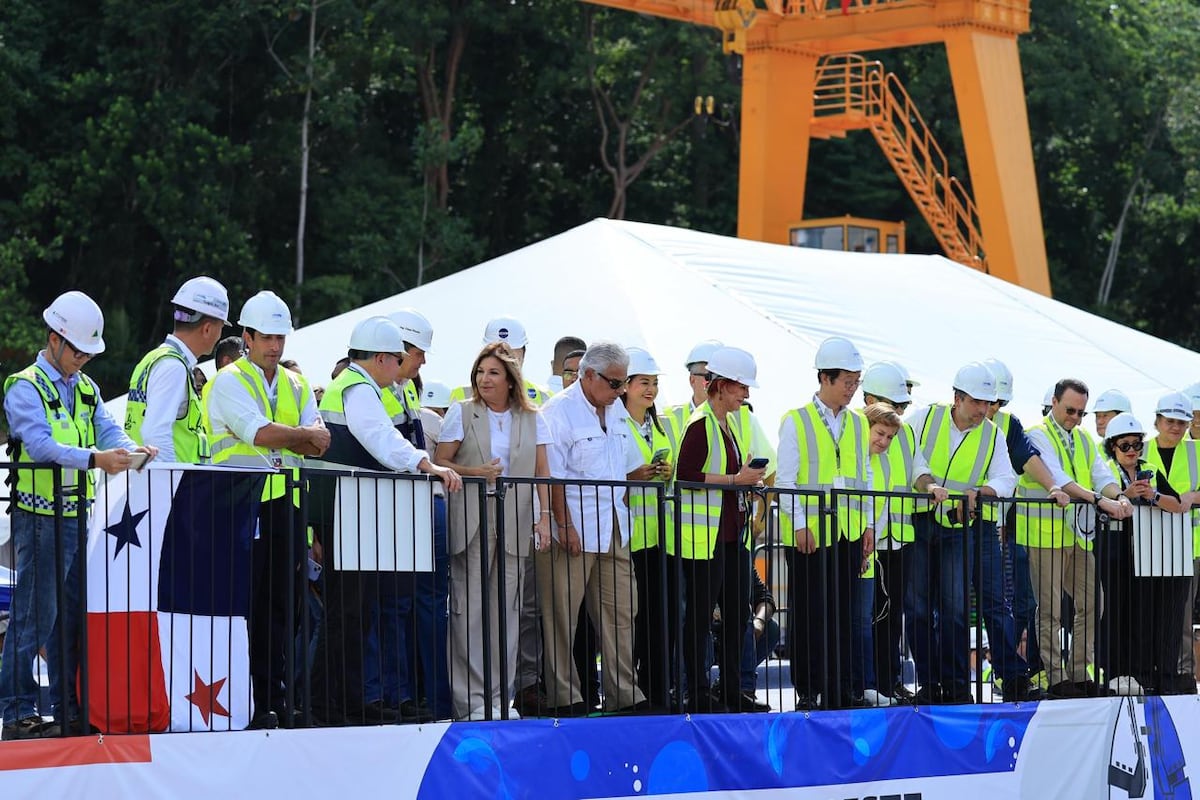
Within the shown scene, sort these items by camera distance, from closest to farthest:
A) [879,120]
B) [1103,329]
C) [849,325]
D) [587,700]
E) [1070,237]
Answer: [587,700] → [849,325] → [1103,329] → [879,120] → [1070,237]

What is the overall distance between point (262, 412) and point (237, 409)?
0.41ft

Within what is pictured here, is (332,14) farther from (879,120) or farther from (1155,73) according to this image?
(1155,73)

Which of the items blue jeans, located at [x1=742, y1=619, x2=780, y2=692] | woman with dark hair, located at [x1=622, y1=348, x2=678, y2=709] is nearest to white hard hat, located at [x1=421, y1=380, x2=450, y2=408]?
woman with dark hair, located at [x1=622, y1=348, x2=678, y2=709]

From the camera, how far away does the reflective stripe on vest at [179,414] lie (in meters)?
7.81

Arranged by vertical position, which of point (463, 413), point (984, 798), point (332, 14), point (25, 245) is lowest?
point (984, 798)

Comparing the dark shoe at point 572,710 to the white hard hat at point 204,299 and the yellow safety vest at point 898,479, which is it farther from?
the white hard hat at point 204,299

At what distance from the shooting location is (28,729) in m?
7.02

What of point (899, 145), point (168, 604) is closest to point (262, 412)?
point (168, 604)

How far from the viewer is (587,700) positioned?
331 inches

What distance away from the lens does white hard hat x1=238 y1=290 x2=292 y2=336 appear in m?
8.13

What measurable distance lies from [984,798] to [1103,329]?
10.9 metres

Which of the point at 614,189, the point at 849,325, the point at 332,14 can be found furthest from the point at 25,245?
the point at 849,325

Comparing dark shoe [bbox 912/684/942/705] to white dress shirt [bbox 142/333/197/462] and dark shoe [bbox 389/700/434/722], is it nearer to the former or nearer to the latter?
dark shoe [bbox 389/700/434/722]

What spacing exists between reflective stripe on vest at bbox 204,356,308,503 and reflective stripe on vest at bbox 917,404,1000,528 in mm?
3994
